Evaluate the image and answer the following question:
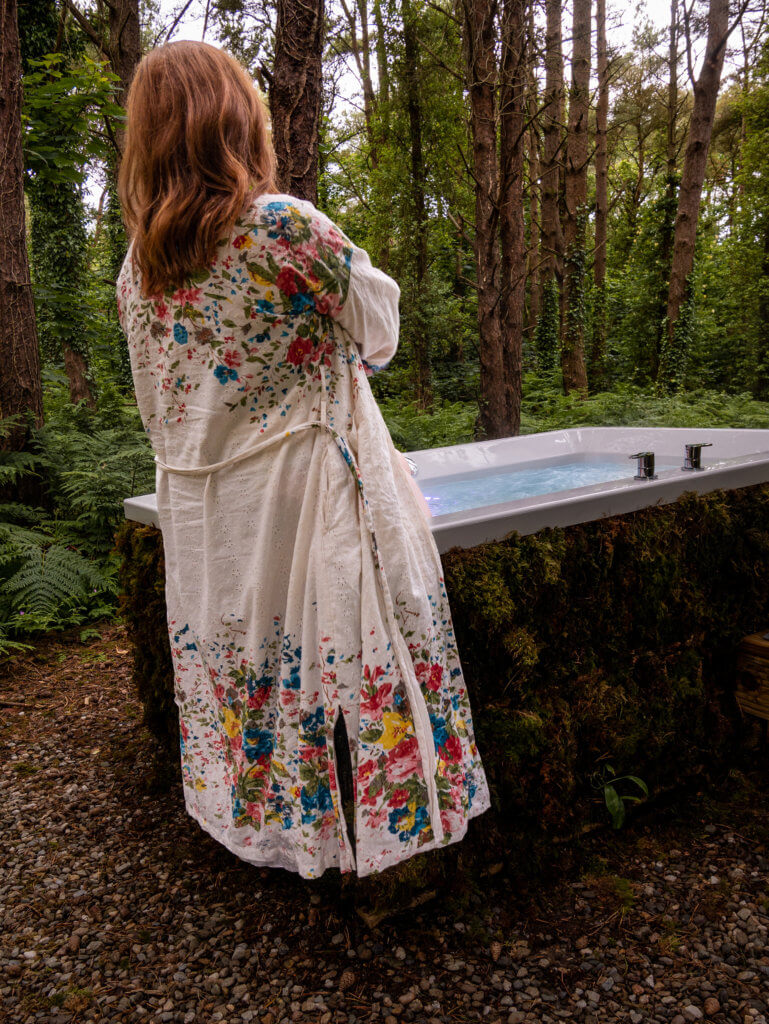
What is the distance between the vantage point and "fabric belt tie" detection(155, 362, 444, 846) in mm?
1325

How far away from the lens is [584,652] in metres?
1.94

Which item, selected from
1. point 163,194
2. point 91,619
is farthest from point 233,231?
point 91,619

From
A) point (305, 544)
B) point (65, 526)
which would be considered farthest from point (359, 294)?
point (65, 526)

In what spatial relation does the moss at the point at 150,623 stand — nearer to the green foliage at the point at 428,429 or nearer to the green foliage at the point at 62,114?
the green foliage at the point at 428,429

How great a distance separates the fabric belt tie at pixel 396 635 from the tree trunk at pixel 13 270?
3470 mm

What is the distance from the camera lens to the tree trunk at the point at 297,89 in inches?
98.4

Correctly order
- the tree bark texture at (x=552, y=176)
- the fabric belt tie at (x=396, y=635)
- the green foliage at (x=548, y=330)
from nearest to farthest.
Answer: the fabric belt tie at (x=396, y=635) < the tree bark texture at (x=552, y=176) < the green foliage at (x=548, y=330)

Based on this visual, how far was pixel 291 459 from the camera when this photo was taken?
1.37 meters

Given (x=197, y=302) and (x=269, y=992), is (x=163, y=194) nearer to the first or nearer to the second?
(x=197, y=302)

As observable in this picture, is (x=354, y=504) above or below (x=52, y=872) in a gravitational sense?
above

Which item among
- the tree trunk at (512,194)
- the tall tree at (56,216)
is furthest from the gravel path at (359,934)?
the tall tree at (56,216)

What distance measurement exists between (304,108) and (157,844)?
246 cm

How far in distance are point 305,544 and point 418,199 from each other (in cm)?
849

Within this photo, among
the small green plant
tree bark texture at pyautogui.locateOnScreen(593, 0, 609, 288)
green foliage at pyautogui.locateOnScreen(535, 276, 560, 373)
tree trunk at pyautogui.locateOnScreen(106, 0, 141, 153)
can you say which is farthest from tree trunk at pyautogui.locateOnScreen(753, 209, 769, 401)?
the small green plant
